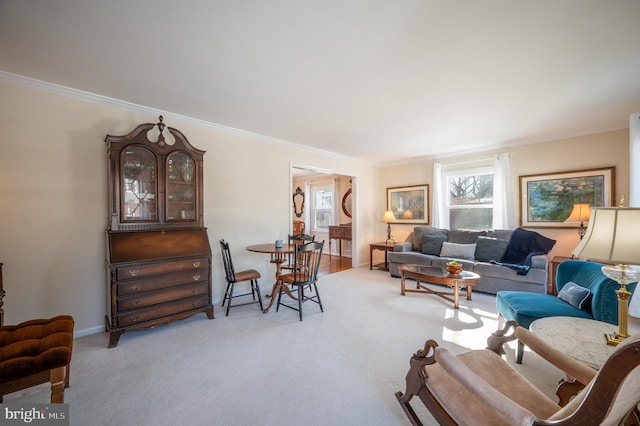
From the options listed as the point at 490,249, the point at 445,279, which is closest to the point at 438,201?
the point at 490,249

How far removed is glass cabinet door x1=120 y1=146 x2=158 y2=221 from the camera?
2730 millimetres

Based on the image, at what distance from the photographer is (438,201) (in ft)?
17.9

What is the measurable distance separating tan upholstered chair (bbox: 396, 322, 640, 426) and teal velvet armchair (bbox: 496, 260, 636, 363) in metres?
0.76

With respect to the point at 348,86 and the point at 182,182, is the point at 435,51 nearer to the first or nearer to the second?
the point at 348,86

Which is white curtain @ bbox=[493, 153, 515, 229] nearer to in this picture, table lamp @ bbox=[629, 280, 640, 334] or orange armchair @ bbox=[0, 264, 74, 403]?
table lamp @ bbox=[629, 280, 640, 334]

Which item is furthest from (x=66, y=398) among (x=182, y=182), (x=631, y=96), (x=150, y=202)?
(x=631, y=96)

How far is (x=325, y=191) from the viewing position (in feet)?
25.6

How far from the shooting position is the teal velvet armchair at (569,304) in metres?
1.93

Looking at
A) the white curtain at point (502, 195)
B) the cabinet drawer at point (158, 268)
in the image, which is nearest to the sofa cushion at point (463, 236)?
the white curtain at point (502, 195)

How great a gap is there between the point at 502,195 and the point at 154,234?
561cm

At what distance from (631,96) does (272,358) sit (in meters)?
4.69

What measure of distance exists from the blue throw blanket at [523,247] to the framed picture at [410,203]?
1708mm

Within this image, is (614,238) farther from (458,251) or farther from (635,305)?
(458,251)

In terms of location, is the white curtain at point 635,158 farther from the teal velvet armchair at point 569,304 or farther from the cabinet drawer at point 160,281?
the cabinet drawer at point 160,281
